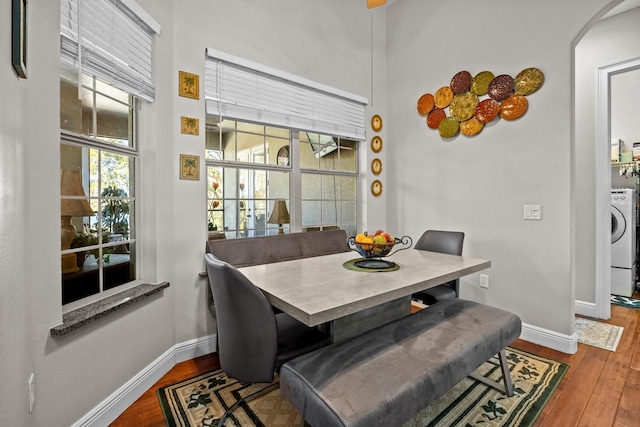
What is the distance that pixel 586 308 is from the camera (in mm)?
3043

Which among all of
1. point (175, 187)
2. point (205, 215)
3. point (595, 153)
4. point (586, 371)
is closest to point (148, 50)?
point (175, 187)

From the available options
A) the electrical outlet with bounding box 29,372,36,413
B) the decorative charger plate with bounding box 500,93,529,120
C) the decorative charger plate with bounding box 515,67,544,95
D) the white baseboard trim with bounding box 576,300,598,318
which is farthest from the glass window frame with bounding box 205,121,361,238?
the white baseboard trim with bounding box 576,300,598,318

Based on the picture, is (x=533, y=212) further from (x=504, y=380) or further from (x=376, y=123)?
(x=376, y=123)

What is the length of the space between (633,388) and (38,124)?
3.51 m

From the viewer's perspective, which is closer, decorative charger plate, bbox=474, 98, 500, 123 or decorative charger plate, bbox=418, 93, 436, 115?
decorative charger plate, bbox=474, 98, 500, 123

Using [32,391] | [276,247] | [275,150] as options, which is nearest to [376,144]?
[275,150]

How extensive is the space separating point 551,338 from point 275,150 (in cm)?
285

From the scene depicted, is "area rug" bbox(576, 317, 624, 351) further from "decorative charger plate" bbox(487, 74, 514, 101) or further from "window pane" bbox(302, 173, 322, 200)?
"window pane" bbox(302, 173, 322, 200)

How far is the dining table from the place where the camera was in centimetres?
121

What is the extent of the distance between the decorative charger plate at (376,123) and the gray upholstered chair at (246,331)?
107 inches

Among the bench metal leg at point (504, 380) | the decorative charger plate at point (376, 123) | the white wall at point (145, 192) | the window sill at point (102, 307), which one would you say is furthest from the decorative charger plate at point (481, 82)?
the window sill at point (102, 307)

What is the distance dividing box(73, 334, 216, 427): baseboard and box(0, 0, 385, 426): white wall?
4 cm

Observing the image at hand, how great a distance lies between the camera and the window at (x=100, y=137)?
1536 millimetres

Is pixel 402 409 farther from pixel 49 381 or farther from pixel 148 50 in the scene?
pixel 148 50
